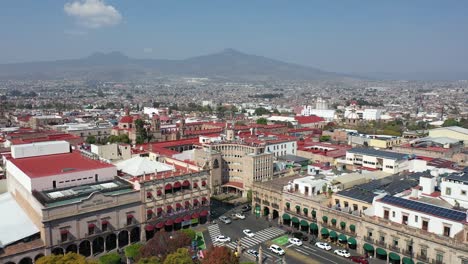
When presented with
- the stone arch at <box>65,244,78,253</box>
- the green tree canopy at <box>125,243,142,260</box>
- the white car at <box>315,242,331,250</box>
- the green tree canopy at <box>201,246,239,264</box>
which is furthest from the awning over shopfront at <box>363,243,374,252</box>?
the stone arch at <box>65,244,78,253</box>

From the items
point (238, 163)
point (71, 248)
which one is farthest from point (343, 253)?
point (238, 163)

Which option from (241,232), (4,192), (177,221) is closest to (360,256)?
(241,232)

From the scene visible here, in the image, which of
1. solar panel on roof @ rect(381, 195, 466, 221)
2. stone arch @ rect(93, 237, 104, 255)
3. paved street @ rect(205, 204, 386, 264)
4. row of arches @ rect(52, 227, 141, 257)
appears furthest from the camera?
stone arch @ rect(93, 237, 104, 255)

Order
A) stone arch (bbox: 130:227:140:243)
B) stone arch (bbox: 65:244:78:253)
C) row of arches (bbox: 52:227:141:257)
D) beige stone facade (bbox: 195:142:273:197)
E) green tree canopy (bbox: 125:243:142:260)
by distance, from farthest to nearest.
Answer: beige stone facade (bbox: 195:142:273:197)
stone arch (bbox: 130:227:140:243)
row of arches (bbox: 52:227:141:257)
stone arch (bbox: 65:244:78:253)
green tree canopy (bbox: 125:243:142:260)

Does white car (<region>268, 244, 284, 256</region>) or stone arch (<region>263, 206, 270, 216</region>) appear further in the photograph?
stone arch (<region>263, 206, 270, 216</region>)

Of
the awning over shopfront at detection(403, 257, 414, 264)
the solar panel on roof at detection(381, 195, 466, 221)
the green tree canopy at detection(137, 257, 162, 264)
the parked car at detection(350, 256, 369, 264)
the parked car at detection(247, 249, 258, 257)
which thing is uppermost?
the solar panel on roof at detection(381, 195, 466, 221)

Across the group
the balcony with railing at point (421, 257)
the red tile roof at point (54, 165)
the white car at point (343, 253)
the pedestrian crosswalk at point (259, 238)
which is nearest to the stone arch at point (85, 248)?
the red tile roof at point (54, 165)

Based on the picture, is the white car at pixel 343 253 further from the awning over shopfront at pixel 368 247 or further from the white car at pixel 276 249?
the white car at pixel 276 249

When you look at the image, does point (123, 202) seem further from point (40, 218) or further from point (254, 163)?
point (254, 163)

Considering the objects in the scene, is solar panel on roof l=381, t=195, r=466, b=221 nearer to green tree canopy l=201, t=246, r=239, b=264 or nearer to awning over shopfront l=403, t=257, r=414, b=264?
awning over shopfront l=403, t=257, r=414, b=264
